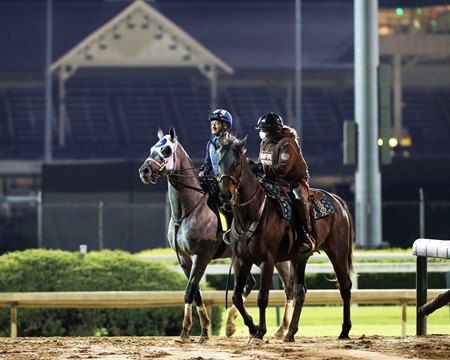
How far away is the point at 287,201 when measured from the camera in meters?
A: 13.9

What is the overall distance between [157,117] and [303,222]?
149 feet

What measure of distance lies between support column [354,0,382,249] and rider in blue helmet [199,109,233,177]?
1151 cm

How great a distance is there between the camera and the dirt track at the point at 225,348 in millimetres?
12203

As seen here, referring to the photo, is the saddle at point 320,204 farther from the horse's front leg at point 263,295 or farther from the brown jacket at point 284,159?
the horse's front leg at point 263,295

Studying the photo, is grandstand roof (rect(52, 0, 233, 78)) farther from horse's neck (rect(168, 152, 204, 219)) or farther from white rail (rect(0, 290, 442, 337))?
horse's neck (rect(168, 152, 204, 219))

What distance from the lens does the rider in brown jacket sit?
13945mm

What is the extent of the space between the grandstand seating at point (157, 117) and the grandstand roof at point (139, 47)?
1.63m

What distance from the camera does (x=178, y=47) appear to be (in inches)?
2299

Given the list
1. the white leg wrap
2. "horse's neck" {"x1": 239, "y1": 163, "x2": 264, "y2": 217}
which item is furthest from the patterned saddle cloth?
the white leg wrap

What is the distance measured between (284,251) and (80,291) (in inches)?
159

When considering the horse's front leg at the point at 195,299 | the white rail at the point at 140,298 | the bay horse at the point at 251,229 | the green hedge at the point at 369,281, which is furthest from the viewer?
the green hedge at the point at 369,281

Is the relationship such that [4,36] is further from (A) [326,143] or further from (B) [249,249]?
(B) [249,249]

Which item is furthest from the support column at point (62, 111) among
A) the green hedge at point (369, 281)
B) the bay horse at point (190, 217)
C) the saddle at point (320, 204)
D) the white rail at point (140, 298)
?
the saddle at point (320, 204)

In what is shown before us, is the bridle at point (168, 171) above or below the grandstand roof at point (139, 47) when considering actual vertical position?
below
